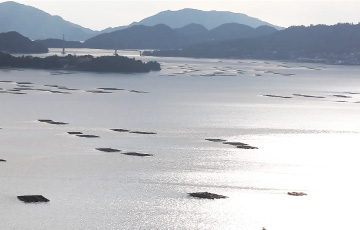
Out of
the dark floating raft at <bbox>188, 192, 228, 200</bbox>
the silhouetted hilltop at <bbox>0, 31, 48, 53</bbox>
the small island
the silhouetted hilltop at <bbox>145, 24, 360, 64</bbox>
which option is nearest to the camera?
the dark floating raft at <bbox>188, 192, 228, 200</bbox>

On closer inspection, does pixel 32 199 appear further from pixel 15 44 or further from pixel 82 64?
pixel 15 44

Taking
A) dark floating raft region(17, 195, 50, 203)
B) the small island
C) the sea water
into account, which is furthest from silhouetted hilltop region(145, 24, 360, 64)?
dark floating raft region(17, 195, 50, 203)

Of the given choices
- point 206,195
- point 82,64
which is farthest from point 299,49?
point 206,195

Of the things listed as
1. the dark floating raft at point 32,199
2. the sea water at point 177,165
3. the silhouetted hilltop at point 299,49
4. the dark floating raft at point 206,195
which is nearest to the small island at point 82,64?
the sea water at point 177,165

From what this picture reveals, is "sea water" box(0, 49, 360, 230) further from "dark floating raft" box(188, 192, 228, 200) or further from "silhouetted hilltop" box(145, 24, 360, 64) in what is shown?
"silhouetted hilltop" box(145, 24, 360, 64)

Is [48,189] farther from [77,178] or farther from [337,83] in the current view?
[337,83]
